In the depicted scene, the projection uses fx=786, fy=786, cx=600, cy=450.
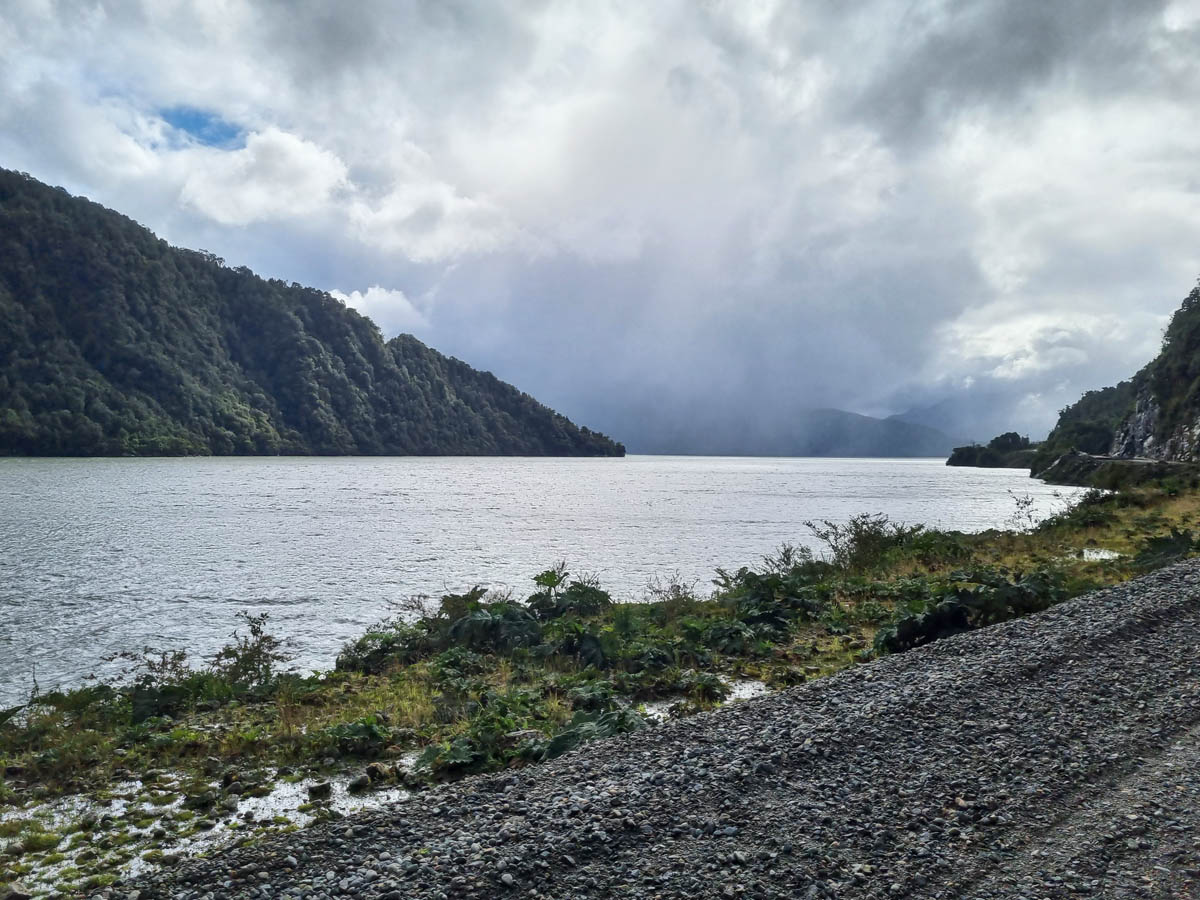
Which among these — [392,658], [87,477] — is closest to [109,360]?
[87,477]

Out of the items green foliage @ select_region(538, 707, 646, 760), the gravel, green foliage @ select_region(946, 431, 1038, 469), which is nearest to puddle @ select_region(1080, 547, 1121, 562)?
the gravel

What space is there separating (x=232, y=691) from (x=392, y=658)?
2.87 meters

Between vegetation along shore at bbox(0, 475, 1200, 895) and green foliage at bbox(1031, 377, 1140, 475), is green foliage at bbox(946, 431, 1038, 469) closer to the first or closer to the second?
green foliage at bbox(1031, 377, 1140, 475)

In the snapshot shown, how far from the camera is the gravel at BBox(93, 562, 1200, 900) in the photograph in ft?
17.3

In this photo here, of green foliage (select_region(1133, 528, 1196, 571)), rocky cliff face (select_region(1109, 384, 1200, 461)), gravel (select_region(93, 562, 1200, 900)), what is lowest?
gravel (select_region(93, 562, 1200, 900))

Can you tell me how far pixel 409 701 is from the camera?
38.2ft

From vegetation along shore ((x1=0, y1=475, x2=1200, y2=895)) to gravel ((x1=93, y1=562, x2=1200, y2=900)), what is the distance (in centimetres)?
139

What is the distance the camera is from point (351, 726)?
9.92 m

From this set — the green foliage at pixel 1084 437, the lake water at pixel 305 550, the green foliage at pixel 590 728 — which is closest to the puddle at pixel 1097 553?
the lake water at pixel 305 550

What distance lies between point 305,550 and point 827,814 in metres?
32.1

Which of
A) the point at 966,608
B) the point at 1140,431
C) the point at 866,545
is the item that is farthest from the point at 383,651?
the point at 1140,431

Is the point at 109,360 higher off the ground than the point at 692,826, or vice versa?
the point at 109,360

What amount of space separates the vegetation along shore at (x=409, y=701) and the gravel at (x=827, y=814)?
1.39 metres

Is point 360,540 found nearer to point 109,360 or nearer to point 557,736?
point 557,736
